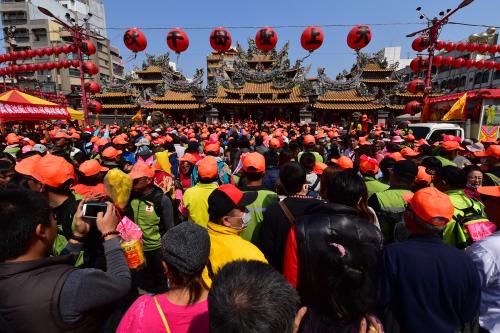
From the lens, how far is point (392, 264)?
171 cm

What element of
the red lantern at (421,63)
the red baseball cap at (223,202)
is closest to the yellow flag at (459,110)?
the red lantern at (421,63)

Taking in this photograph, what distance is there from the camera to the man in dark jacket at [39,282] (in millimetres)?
1247

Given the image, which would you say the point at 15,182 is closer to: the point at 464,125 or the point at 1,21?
the point at 464,125

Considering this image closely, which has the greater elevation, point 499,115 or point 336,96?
point 336,96

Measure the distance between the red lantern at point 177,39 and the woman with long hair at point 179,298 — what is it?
41.8 feet

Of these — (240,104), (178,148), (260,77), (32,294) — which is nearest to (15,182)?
(32,294)

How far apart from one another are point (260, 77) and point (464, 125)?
68.2ft

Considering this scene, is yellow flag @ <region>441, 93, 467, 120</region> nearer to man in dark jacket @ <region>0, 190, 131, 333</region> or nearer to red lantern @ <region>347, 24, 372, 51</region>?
red lantern @ <region>347, 24, 372, 51</region>

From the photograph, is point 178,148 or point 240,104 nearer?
point 178,148

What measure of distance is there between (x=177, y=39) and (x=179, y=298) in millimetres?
12927

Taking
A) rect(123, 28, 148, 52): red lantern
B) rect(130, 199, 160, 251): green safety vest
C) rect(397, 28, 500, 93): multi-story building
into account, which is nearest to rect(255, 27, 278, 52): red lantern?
rect(123, 28, 148, 52): red lantern

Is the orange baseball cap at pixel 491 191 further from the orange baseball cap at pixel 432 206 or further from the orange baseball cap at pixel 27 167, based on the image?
the orange baseball cap at pixel 27 167

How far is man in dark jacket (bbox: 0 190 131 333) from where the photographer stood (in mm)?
1247

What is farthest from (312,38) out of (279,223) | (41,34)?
(41,34)
